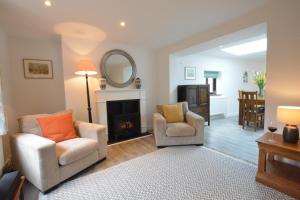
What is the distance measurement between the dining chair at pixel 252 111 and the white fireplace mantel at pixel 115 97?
283cm

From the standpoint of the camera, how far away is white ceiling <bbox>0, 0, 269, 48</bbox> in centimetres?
230

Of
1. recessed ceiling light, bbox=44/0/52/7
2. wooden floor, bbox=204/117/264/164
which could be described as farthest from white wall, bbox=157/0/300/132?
recessed ceiling light, bbox=44/0/52/7

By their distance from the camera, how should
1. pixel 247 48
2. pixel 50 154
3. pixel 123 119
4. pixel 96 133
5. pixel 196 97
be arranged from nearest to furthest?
pixel 50 154
pixel 96 133
pixel 123 119
pixel 196 97
pixel 247 48

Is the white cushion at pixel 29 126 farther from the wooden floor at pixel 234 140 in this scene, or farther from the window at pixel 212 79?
the window at pixel 212 79

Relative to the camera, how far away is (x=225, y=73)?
5.95 metres

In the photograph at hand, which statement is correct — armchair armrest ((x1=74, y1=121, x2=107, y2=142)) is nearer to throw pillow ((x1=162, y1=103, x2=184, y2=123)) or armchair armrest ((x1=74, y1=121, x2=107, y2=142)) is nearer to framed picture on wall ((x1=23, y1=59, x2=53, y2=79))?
throw pillow ((x1=162, y1=103, x2=184, y2=123))

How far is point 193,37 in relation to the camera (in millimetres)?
3469

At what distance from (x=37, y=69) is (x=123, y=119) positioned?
2088mm

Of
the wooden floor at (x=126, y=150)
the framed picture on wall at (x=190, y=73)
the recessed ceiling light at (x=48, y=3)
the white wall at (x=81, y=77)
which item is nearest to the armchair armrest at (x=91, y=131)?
the wooden floor at (x=126, y=150)

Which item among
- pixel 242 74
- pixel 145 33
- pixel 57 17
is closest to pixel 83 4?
pixel 57 17

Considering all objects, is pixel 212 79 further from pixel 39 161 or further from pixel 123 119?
pixel 39 161

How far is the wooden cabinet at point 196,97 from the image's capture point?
14.5 feet

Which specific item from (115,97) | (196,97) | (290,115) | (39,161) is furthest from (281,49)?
(39,161)

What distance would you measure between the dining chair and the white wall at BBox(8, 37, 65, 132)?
476 cm
